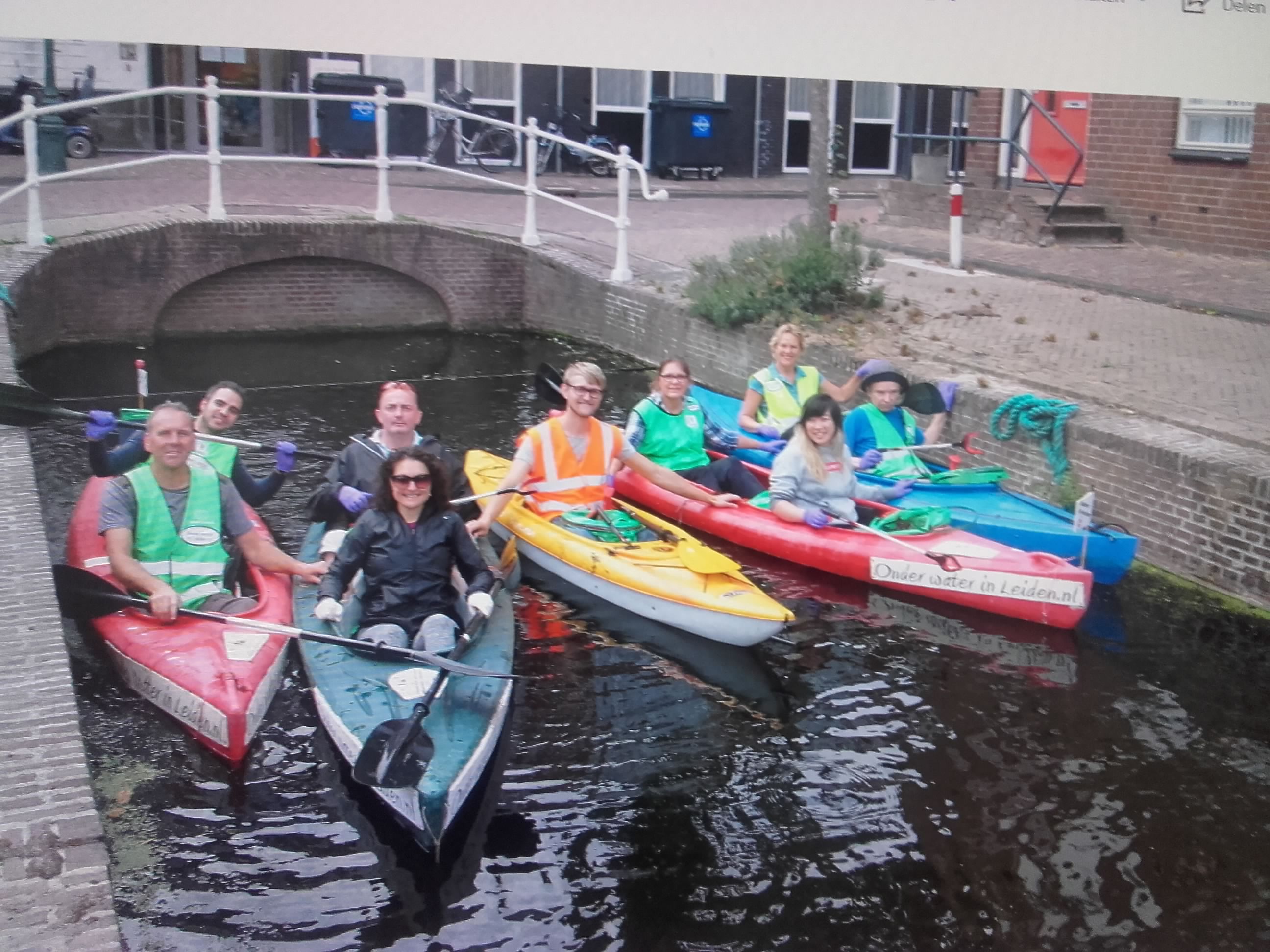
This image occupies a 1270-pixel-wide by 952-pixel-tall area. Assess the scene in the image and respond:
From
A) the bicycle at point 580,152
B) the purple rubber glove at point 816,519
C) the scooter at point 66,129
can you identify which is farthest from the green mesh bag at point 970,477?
the scooter at point 66,129

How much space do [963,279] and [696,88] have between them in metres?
10.2

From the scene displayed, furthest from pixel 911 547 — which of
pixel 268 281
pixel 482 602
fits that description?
pixel 268 281

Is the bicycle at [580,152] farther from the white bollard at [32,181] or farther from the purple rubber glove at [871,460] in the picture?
the purple rubber glove at [871,460]

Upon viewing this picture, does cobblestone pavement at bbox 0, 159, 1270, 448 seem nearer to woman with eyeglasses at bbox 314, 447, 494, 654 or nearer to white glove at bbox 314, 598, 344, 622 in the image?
woman with eyeglasses at bbox 314, 447, 494, 654

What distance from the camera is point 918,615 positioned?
811 cm

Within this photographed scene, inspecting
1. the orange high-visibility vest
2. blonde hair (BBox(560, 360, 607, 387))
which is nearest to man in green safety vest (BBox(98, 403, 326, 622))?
the orange high-visibility vest

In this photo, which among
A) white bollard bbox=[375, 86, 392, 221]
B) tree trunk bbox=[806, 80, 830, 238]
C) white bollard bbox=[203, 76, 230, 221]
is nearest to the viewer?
tree trunk bbox=[806, 80, 830, 238]

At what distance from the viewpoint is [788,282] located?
12.6 m

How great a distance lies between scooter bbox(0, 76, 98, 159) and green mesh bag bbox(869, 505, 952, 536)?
14476mm

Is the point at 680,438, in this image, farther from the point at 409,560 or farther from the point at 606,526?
the point at 409,560

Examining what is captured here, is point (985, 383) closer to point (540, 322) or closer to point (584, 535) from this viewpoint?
point (584, 535)

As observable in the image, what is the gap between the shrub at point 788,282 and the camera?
12.5 meters

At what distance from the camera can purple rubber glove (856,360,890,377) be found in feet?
30.9

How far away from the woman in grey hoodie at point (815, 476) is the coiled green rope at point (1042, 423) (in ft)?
4.50
